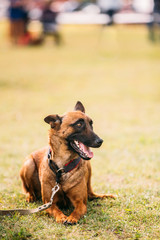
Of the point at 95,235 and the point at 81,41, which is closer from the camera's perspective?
the point at 95,235

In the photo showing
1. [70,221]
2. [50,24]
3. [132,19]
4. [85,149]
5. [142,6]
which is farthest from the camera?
[142,6]

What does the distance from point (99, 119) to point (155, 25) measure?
20.6 metres

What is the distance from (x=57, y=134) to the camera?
441 cm

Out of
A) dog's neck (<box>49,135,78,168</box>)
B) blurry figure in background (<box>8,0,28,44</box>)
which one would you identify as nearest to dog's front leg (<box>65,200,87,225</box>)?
dog's neck (<box>49,135,78,168</box>)

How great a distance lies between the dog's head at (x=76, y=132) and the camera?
431 centimetres

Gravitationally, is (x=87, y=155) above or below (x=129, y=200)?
above

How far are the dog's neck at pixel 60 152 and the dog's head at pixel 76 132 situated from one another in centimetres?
4

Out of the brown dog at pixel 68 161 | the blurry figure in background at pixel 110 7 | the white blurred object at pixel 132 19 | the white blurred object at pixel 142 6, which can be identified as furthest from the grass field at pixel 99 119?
the white blurred object at pixel 142 6

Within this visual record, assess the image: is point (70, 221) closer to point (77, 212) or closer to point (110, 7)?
point (77, 212)

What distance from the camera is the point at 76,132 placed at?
4.35m

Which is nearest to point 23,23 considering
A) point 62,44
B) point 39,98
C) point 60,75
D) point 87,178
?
point 62,44

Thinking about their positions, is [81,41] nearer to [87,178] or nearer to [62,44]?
[62,44]

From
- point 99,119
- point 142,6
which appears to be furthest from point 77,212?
point 142,6

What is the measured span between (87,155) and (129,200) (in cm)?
107
